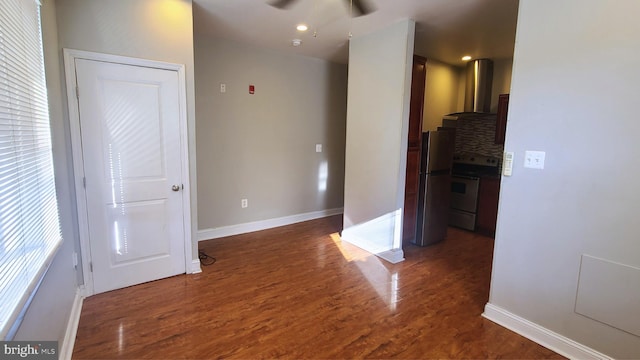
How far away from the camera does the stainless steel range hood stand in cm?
457

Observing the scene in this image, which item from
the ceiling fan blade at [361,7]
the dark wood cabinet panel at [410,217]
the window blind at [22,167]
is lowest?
the dark wood cabinet panel at [410,217]

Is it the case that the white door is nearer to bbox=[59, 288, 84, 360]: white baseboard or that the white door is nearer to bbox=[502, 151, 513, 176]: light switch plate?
bbox=[59, 288, 84, 360]: white baseboard

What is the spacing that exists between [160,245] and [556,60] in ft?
11.0

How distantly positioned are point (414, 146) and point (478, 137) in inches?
78.4

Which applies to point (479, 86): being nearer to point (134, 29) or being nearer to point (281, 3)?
point (281, 3)

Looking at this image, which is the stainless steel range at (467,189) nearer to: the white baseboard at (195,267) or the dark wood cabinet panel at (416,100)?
the dark wood cabinet panel at (416,100)

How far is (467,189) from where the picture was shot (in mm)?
4426

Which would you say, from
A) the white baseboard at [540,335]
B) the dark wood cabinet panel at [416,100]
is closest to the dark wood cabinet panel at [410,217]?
the dark wood cabinet panel at [416,100]

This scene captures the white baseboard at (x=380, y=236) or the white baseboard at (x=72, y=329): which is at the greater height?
the white baseboard at (x=380, y=236)

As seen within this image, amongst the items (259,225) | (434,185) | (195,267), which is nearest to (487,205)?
(434,185)

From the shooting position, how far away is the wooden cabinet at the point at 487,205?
414 cm

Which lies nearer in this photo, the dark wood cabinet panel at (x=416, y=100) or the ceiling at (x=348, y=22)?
the ceiling at (x=348, y=22)

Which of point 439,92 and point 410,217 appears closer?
point 410,217

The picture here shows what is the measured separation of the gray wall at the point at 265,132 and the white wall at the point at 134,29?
0.94 m
